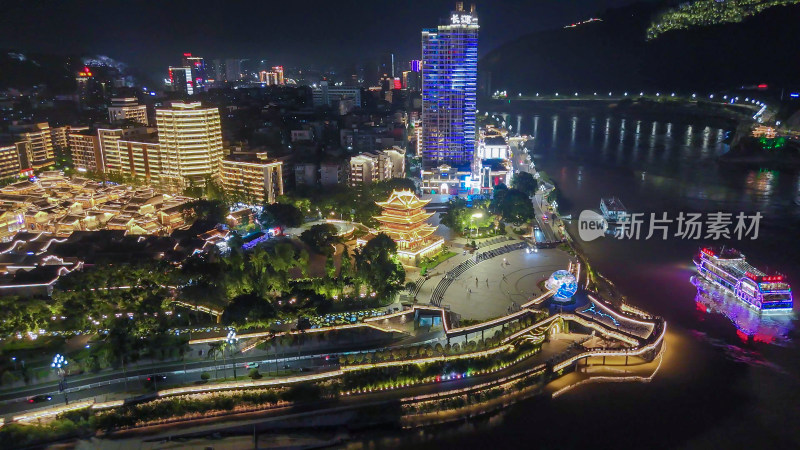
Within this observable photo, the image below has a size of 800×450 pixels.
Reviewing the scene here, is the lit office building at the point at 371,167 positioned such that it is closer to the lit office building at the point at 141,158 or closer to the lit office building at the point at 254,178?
the lit office building at the point at 254,178

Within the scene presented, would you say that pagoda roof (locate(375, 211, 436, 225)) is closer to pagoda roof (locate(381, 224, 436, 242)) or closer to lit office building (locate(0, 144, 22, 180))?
pagoda roof (locate(381, 224, 436, 242))

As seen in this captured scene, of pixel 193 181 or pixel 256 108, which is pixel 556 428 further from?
pixel 256 108

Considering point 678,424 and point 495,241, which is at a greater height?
point 495,241

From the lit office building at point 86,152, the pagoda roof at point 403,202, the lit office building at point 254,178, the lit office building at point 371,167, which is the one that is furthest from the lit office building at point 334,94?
the pagoda roof at point 403,202

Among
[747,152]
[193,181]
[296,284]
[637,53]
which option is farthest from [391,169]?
[637,53]

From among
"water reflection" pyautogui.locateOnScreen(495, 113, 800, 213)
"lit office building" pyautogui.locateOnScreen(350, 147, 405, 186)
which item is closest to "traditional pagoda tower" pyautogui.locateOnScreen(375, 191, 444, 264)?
"lit office building" pyautogui.locateOnScreen(350, 147, 405, 186)
